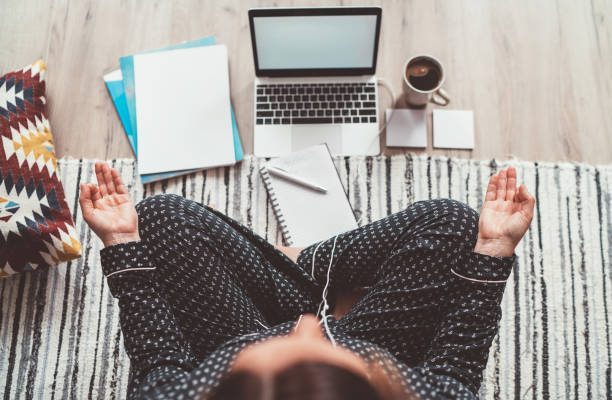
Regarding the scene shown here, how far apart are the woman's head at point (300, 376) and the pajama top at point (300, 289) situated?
6.1 inches

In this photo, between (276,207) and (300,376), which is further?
(276,207)

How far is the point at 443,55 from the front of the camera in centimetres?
114

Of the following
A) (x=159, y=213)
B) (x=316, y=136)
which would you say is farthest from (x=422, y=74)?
(x=159, y=213)

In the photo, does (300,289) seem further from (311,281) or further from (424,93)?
(424,93)

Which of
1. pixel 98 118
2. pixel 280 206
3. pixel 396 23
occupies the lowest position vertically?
pixel 280 206

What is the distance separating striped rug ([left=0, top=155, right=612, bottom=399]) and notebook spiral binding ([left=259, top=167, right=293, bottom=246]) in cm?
4

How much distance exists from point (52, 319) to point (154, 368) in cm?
49

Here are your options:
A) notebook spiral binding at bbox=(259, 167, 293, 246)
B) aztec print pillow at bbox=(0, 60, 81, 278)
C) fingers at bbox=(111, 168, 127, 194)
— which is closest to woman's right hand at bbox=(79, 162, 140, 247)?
fingers at bbox=(111, 168, 127, 194)

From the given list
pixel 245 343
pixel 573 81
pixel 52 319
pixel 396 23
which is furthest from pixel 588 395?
pixel 52 319

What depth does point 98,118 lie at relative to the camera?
112 centimetres

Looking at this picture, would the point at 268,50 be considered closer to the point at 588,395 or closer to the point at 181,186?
the point at 181,186

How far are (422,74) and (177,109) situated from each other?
603 millimetres

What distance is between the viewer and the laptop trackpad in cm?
107

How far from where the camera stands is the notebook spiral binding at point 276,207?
40.4 inches
